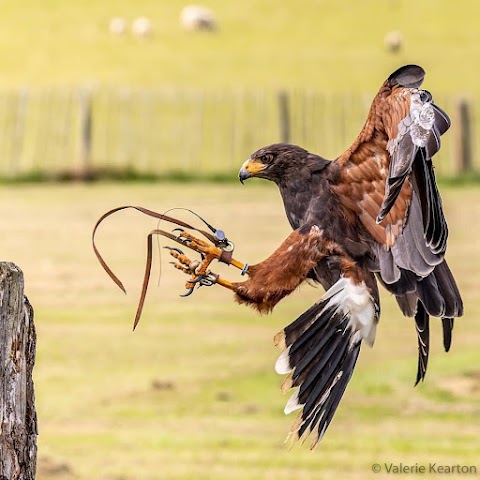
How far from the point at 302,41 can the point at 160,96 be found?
6.34 m

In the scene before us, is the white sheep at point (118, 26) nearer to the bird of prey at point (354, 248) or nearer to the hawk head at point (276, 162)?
the hawk head at point (276, 162)

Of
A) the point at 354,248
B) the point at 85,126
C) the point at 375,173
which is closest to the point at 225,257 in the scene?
the point at 354,248

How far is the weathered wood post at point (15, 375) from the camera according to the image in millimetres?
Answer: 4867

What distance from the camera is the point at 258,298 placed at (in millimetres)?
4793

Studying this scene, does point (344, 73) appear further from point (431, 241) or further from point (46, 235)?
point (431, 241)

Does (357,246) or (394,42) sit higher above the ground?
(357,246)

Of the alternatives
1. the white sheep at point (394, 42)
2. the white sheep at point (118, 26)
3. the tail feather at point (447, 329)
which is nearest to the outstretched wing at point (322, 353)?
the tail feather at point (447, 329)

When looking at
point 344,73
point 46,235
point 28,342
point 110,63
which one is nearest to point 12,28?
point 110,63

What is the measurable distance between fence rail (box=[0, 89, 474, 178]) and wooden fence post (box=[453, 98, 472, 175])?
0.20 metres

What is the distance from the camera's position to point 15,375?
4.95 m

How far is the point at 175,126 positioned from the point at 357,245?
1072 inches

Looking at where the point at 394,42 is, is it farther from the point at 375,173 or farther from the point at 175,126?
the point at 375,173

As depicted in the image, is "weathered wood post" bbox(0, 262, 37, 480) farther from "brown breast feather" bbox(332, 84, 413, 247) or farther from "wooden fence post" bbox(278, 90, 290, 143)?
"wooden fence post" bbox(278, 90, 290, 143)

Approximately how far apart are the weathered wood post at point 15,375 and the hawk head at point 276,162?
3.39 ft
